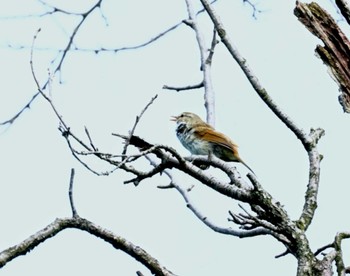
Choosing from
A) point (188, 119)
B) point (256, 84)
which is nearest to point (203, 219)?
point (256, 84)

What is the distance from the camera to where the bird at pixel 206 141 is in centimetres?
705

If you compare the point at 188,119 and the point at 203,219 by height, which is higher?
the point at 188,119

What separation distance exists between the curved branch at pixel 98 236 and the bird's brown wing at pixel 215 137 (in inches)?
116

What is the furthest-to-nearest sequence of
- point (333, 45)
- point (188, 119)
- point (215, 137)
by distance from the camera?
point (188, 119) → point (215, 137) → point (333, 45)

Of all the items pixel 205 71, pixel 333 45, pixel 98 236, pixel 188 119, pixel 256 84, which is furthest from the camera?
pixel 188 119

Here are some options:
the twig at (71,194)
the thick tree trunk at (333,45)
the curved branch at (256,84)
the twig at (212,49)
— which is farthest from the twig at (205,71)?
the twig at (71,194)

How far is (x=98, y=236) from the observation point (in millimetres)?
3996

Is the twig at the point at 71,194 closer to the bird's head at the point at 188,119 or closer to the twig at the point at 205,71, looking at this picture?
the twig at the point at 205,71

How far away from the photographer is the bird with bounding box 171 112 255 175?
7.05 m

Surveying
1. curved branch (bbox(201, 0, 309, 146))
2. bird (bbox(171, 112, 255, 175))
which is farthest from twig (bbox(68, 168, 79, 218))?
bird (bbox(171, 112, 255, 175))

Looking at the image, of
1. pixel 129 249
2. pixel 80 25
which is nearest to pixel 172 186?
pixel 129 249

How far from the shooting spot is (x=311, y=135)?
4734 mm

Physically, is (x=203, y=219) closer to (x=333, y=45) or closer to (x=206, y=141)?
(x=333, y=45)

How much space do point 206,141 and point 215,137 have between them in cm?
11
